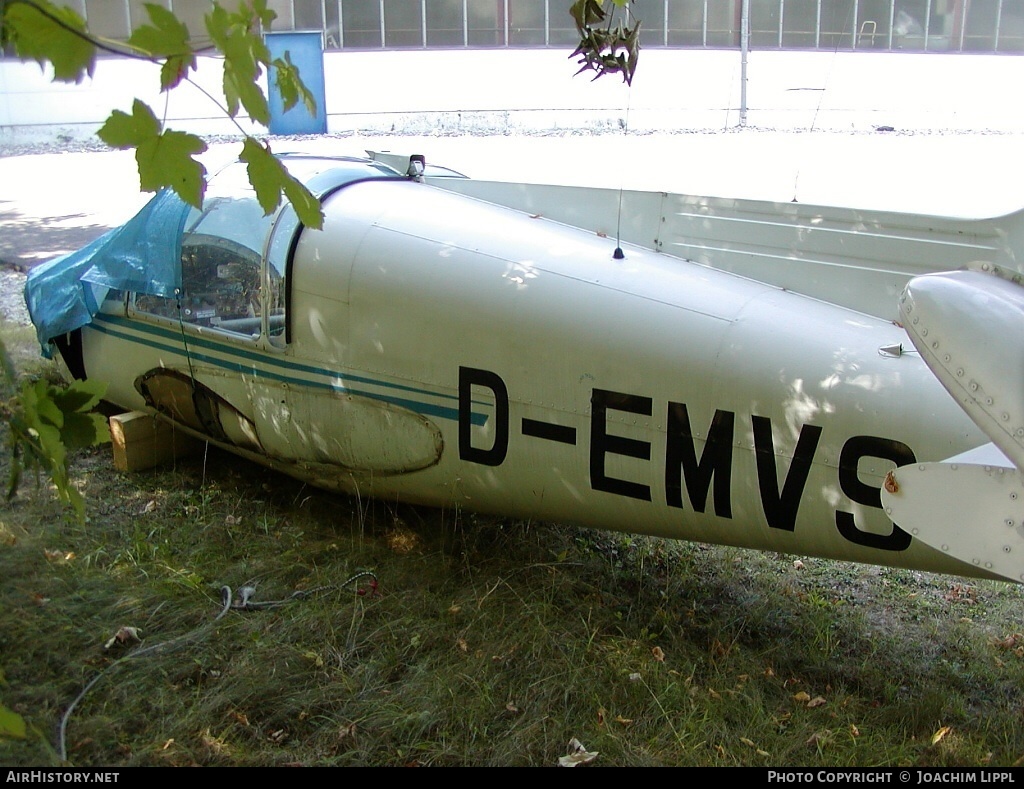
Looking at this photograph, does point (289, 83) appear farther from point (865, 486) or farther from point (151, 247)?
point (151, 247)

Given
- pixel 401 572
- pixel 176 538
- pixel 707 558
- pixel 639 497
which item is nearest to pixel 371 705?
pixel 401 572

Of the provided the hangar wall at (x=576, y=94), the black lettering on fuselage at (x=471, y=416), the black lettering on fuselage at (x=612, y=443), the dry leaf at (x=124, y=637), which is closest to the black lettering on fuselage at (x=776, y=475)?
the black lettering on fuselage at (x=612, y=443)

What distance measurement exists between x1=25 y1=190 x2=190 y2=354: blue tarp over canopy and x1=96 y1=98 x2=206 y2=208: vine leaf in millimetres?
3467

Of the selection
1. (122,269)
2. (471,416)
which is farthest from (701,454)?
(122,269)

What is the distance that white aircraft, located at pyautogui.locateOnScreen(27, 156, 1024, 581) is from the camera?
10.9ft

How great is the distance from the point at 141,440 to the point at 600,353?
121 inches

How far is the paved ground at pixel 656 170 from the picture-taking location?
1351 cm

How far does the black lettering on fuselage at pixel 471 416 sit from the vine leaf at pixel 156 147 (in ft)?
7.89

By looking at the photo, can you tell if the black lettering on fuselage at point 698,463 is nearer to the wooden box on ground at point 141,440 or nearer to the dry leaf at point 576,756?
the dry leaf at point 576,756

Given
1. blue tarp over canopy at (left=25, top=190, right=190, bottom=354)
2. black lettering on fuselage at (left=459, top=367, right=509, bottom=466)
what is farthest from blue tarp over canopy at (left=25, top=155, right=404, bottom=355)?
black lettering on fuselage at (left=459, top=367, right=509, bottom=466)

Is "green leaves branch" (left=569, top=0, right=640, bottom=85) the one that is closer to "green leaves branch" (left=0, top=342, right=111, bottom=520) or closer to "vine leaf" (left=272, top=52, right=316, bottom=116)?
"vine leaf" (left=272, top=52, right=316, bottom=116)
